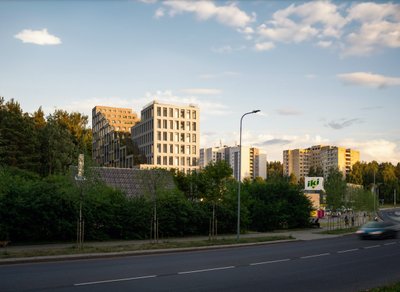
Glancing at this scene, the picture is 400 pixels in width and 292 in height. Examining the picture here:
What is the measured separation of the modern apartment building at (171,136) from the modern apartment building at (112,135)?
6696mm

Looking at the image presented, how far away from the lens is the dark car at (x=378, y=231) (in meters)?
32.8

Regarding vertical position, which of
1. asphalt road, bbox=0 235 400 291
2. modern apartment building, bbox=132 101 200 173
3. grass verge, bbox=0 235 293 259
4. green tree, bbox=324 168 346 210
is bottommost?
grass verge, bbox=0 235 293 259

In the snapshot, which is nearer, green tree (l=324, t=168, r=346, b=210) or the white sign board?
green tree (l=324, t=168, r=346, b=210)

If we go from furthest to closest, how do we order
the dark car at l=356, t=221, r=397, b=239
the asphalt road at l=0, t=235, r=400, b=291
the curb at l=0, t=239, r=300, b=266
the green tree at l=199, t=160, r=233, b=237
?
the dark car at l=356, t=221, r=397, b=239
the green tree at l=199, t=160, r=233, b=237
the curb at l=0, t=239, r=300, b=266
the asphalt road at l=0, t=235, r=400, b=291

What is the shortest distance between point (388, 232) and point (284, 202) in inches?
537

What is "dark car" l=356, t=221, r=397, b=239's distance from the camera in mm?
32812

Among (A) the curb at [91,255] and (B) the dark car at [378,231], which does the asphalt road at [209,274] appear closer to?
(A) the curb at [91,255]

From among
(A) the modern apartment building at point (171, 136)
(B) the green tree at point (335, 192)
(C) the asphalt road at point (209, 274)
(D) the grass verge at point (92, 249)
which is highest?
(A) the modern apartment building at point (171, 136)

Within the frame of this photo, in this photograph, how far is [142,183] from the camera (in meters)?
29.9

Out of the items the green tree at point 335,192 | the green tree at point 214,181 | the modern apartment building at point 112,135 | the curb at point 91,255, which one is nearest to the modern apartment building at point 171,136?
the modern apartment building at point 112,135

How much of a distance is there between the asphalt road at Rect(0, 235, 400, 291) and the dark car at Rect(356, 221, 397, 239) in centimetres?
1181

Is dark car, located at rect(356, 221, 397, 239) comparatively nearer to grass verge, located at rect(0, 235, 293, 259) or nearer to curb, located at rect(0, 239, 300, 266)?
grass verge, located at rect(0, 235, 293, 259)

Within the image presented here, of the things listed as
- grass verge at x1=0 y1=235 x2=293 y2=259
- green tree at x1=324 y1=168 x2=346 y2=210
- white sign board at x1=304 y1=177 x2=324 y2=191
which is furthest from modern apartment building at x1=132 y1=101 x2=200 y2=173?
grass verge at x1=0 y1=235 x2=293 y2=259

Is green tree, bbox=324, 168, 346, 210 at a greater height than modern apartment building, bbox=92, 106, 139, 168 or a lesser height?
lesser
